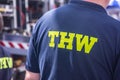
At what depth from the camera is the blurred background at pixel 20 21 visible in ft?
23.6

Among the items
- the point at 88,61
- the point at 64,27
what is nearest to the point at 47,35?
the point at 64,27

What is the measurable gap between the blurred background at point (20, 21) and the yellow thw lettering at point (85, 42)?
202cm

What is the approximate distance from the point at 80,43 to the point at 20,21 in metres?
7.89

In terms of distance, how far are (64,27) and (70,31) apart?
5 cm

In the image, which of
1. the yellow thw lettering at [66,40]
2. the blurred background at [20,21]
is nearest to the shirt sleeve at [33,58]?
the yellow thw lettering at [66,40]

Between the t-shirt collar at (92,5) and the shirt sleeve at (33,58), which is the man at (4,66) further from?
the t-shirt collar at (92,5)

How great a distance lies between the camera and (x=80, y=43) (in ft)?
8.00

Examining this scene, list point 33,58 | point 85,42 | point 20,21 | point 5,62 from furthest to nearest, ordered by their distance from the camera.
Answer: point 20,21 < point 5,62 < point 33,58 < point 85,42

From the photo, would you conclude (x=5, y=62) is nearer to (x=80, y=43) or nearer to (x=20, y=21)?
(x=80, y=43)

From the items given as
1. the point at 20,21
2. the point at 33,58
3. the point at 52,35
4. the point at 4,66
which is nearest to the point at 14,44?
the point at 20,21

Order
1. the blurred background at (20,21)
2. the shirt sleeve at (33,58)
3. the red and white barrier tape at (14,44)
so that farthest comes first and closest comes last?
1. the red and white barrier tape at (14,44)
2. the blurred background at (20,21)
3. the shirt sleeve at (33,58)

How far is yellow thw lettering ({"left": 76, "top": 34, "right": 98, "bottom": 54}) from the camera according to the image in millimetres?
2410

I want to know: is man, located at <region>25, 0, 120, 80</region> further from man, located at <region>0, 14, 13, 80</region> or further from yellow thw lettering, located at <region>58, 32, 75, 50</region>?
man, located at <region>0, 14, 13, 80</region>

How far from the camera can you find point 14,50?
7.35 meters
